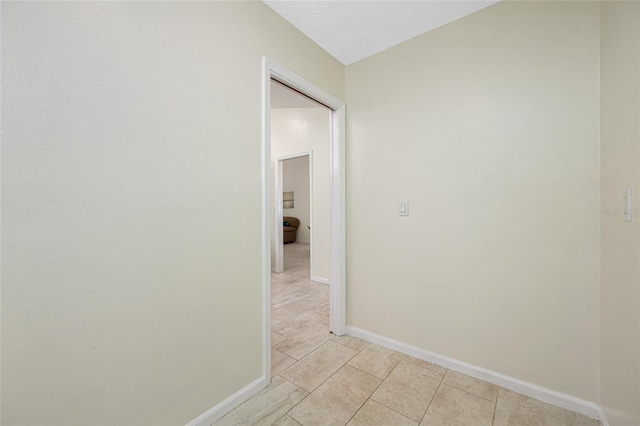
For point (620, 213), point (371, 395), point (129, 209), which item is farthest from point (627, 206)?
point (129, 209)

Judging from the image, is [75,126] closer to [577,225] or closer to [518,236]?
[518,236]

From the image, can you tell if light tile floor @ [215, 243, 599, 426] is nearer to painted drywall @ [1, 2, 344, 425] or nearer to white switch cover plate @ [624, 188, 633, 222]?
painted drywall @ [1, 2, 344, 425]

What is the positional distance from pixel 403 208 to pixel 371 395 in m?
1.35

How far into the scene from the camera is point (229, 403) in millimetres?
1540

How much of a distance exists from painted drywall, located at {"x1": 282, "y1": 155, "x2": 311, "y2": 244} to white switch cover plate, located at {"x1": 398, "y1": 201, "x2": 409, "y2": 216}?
282 inches

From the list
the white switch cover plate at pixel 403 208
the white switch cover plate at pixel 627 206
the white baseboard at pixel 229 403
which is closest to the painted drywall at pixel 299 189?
the white switch cover plate at pixel 403 208

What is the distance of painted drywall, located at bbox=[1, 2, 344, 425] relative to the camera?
3.02 feet

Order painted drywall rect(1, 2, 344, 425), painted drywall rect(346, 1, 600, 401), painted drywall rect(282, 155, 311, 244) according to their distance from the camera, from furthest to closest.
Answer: painted drywall rect(282, 155, 311, 244) < painted drywall rect(346, 1, 600, 401) < painted drywall rect(1, 2, 344, 425)

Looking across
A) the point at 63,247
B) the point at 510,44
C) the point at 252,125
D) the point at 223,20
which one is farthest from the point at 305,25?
the point at 63,247

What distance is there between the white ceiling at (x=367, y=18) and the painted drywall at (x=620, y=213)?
846 mm

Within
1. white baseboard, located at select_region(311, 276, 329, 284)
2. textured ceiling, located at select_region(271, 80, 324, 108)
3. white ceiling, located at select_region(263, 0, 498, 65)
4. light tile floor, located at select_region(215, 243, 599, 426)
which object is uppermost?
textured ceiling, located at select_region(271, 80, 324, 108)

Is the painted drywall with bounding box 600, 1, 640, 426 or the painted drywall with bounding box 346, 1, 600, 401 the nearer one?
the painted drywall with bounding box 600, 1, 640, 426

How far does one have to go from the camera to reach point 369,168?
236 cm

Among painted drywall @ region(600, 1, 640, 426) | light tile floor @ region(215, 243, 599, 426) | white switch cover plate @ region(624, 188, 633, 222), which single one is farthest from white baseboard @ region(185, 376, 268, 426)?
white switch cover plate @ region(624, 188, 633, 222)
